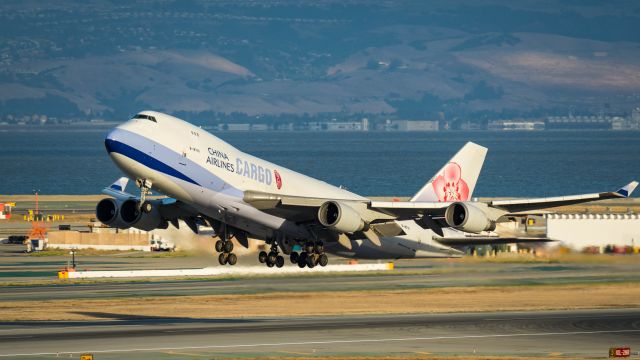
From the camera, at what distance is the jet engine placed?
72.0 metres

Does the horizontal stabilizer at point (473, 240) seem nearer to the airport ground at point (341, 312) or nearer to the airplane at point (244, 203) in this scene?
the airport ground at point (341, 312)

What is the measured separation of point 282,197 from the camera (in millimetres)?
69938

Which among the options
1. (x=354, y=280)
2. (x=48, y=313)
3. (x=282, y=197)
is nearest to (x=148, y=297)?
(x=48, y=313)

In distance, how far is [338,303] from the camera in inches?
3703

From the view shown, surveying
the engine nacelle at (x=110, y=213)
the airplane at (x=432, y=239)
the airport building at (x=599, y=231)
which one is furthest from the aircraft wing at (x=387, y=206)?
the airport building at (x=599, y=231)

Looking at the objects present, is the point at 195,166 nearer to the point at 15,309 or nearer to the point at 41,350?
the point at 41,350

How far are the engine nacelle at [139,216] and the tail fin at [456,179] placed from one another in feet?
64.4

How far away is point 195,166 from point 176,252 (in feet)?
219

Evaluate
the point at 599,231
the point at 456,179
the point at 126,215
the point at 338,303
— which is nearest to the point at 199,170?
the point at 126,215

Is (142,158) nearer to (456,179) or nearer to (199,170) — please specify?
(199,170)

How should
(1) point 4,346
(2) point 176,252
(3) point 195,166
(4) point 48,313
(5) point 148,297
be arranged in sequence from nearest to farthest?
(3) point 195,166, (1) point 4,346, (4) point 48,313, (5) point 148,297, (2) point 176,252

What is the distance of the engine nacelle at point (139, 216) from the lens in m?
71.9

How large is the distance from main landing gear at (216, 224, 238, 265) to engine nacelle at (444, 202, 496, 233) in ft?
39.9

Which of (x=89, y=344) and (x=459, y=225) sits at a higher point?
(x=459, y=225)
